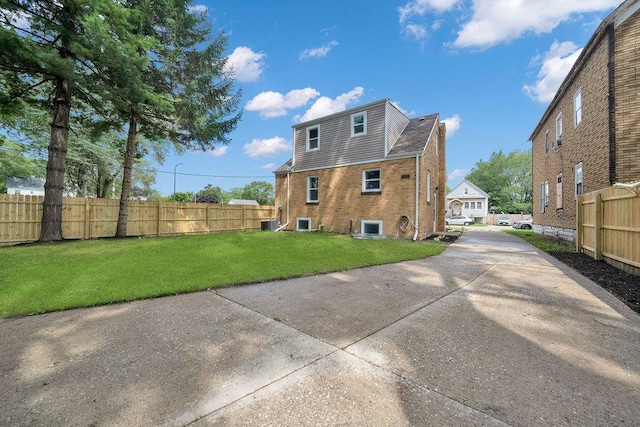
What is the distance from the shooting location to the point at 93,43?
26.7 ft

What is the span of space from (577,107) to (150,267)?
52.9ft

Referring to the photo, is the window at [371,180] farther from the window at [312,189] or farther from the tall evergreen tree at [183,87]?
the tall evergreen tree at [183,87]

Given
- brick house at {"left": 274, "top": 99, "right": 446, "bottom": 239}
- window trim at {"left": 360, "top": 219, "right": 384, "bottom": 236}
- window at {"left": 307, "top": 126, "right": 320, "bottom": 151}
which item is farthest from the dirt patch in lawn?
window at {"left": 307, "top": 126, "right": 320, "bottom": 151}

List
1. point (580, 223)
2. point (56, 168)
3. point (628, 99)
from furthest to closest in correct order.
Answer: point (56, 168) → point (580, 223) → point (628, 99)

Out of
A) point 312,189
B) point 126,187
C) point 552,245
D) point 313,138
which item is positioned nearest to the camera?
point 552,245

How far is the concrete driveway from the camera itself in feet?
5.70

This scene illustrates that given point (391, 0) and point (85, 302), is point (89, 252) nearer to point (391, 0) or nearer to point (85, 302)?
point (85, 302)

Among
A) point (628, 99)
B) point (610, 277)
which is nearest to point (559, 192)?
point (628, 99)

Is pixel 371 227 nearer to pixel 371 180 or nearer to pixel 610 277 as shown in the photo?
pixel 371 180

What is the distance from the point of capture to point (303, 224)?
50.8ft

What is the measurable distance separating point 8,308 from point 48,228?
827 centimetres

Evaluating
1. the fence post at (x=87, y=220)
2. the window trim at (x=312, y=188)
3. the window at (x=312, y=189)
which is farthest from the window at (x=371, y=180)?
the fence post at (x=87, y=220)

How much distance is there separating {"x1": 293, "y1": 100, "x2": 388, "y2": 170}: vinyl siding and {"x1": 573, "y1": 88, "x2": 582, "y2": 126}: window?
758 centimetres

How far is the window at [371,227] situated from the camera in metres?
12.6
